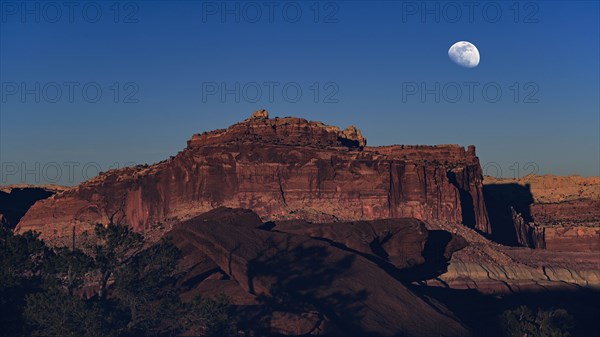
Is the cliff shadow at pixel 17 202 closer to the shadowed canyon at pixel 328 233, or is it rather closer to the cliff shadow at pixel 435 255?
the shadowed canyon at pixel 328 233

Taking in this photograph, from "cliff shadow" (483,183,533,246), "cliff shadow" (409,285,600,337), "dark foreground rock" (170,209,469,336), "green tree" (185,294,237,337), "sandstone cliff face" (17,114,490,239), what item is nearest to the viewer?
"green tree" (185,294,237,337)

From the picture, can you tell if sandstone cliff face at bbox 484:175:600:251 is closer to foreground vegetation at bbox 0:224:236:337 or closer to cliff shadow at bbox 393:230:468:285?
cliff shadow at bbox 393:230:468:285

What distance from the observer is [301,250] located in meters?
72.1

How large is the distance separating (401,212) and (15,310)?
2266 inches

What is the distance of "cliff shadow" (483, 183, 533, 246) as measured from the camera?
13750 centimetres

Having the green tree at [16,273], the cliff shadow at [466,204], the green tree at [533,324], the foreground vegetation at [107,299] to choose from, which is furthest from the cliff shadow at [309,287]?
the cliff shadow at [466,204]

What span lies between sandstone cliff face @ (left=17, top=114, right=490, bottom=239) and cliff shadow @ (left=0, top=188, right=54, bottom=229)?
32.3ft

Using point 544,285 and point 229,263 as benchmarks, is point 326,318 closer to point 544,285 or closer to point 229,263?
point 229,263

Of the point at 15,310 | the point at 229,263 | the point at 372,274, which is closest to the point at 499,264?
the point at 372,274

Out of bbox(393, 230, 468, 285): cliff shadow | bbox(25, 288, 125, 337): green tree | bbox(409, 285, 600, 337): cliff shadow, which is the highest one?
bbox(25, 288, 125, 337): green tree

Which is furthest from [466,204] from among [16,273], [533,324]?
[16,273]

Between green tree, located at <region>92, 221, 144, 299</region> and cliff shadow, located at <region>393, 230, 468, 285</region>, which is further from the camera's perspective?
cliff shadow, located at <region>393, 230, 468, 285</region>

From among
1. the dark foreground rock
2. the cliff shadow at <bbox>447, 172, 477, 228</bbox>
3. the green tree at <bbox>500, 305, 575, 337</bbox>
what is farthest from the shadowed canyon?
the green tree at <bbox>500, 305, 575, 337</bbox>

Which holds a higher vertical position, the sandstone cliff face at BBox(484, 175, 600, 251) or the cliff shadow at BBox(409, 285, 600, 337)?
the sandstone cliff face at BBox(484, 175, 600, 251)
